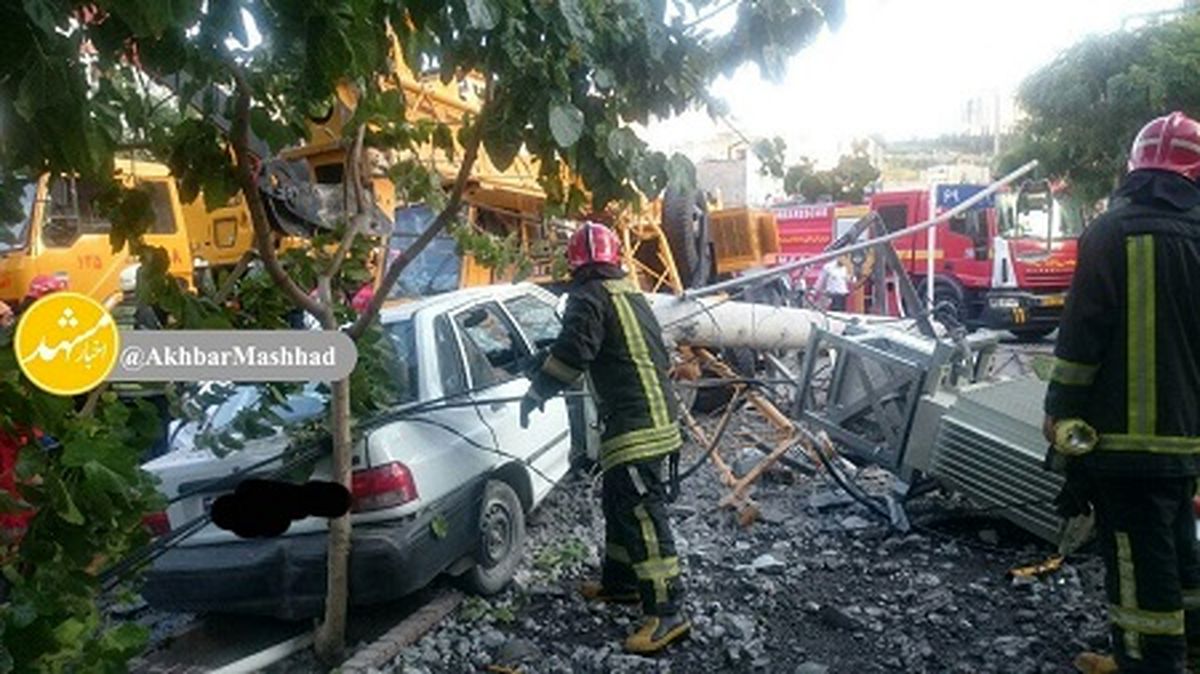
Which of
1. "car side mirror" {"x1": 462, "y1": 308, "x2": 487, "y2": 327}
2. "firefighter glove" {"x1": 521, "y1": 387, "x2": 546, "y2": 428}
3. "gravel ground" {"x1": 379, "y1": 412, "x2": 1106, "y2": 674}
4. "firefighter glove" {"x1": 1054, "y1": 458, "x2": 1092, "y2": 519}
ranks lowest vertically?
"gravel ground" {"x1": 379, "y1": 412, "x2": 1106, "y2": 674}

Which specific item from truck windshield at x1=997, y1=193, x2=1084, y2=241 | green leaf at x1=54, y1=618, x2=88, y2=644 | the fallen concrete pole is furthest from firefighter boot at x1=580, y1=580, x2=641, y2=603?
truck windshield at x1=997, y1=193, x2=1084, y2=241

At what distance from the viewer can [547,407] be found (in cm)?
519

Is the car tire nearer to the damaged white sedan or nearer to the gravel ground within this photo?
the gravel ground

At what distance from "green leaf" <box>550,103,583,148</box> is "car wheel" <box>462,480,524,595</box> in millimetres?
2557

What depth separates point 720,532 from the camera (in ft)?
17.4

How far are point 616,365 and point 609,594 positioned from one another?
3.59 ft

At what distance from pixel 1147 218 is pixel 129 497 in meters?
2.94

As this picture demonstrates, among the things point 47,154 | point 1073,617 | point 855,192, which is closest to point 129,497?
point 47,154

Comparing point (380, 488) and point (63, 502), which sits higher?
point (63, 502)

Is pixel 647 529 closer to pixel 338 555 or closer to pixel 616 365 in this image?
pixel 616 365

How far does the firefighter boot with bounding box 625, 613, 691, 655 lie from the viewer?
150 inches

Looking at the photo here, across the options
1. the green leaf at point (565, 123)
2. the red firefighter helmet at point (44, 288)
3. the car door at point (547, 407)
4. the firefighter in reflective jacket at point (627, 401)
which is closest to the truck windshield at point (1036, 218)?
the car door at point (547, 407)

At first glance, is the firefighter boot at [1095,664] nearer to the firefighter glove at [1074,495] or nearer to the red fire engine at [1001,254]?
the firefighter glove at [1074,495]

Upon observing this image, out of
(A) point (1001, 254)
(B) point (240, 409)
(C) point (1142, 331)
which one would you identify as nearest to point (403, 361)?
(B) point (240, 409)
